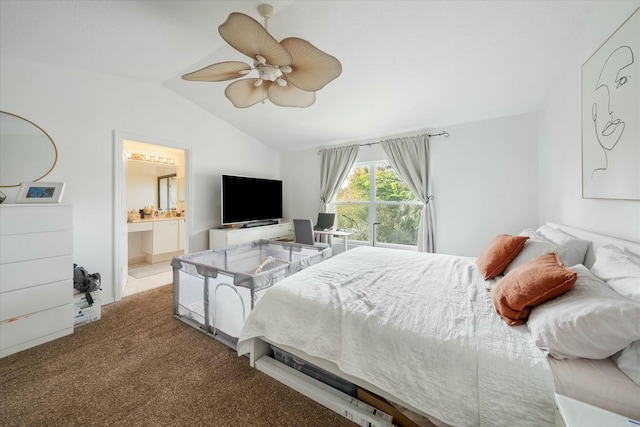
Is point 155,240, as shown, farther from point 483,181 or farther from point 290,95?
point 483,181

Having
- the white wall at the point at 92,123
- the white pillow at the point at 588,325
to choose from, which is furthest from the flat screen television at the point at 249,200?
the white pillow at the point at 588,325

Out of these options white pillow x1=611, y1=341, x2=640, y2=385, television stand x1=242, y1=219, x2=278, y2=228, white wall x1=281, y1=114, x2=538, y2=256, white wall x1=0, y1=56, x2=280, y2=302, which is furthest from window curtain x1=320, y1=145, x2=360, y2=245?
white pillow x1=611, y1=341, x2=640, y2=385

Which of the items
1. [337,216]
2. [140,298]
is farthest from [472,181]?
[140,298]

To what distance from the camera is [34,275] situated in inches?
76.6

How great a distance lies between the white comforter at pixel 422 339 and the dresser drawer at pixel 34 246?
1.92m

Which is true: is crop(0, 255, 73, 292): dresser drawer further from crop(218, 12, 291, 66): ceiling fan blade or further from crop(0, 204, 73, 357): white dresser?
crop(218, 12, 291, 66): ceiling fan blade

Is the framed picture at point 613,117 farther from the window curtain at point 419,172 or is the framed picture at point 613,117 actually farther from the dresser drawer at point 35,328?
the dresser drawer at point 35,328

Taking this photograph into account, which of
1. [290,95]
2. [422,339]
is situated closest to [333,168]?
[290,95]

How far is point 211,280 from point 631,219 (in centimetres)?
272

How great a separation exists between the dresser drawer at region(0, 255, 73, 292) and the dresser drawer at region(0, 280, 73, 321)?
3 centimetres

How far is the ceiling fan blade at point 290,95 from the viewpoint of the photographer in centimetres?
189

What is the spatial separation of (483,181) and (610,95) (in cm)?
180

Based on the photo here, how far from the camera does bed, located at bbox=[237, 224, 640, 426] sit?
78 cm

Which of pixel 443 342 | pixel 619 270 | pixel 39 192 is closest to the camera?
pixel 443 342
